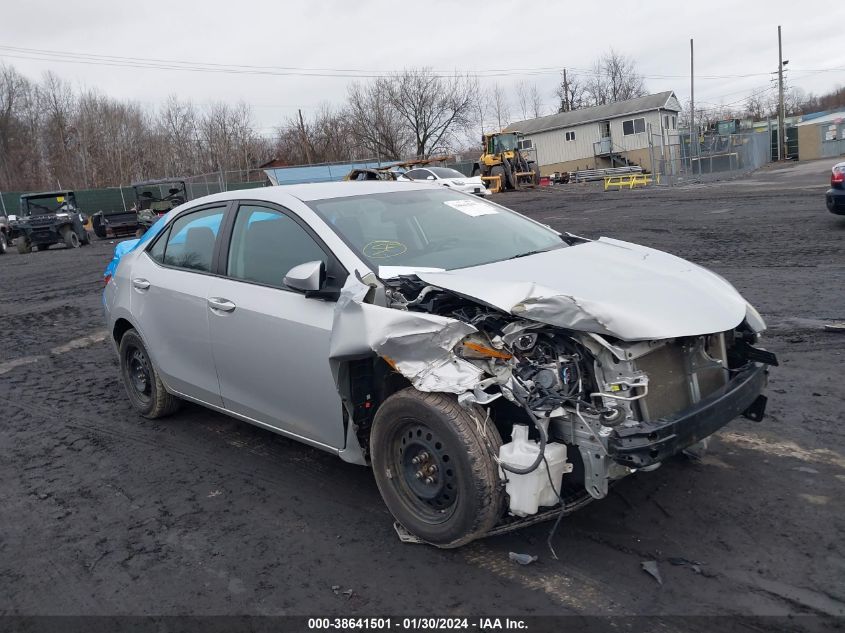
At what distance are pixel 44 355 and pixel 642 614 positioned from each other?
7.46 m

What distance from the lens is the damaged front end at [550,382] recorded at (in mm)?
2969

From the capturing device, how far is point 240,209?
4543 millimetres

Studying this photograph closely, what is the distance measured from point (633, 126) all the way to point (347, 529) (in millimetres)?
52978

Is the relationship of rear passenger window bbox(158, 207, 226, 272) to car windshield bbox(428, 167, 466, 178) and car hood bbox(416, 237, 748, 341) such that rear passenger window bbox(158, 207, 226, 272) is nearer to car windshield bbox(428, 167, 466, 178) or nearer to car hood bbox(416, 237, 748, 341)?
car hood bbox(416, 237, 748, 341)

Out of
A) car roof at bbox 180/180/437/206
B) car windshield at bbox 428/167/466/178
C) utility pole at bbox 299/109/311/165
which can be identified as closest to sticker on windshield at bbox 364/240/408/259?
car roof at bbox 180/180/437/206

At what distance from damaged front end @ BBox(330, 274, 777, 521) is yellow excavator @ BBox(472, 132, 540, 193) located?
3265 centimetres

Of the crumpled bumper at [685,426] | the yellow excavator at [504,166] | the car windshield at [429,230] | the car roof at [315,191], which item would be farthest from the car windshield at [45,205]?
the crumpled bumper at [685,426]

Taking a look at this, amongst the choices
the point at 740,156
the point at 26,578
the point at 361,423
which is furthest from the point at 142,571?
the point at 740,156

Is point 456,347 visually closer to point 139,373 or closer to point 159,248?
point 159,248

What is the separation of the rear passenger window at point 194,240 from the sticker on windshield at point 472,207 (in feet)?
5.08

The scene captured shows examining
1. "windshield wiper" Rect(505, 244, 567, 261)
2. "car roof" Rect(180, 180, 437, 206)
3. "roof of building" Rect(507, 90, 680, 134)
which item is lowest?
"windshield wiper" Rect(505, 244, 567, 261)

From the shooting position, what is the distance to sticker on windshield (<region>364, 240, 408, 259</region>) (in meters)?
3.86

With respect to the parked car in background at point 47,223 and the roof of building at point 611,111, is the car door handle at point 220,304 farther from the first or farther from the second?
the roof of building at point 611,111

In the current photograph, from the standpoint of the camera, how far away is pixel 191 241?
16.3ft
